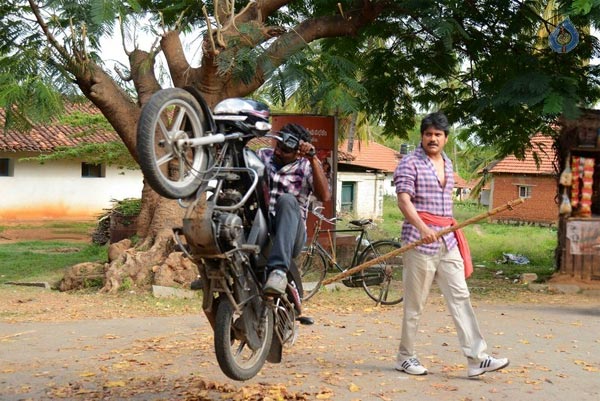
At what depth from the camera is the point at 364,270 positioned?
11828mm

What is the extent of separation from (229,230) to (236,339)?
891 millimetres

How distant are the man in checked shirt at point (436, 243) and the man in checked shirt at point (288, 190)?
1.02 metres

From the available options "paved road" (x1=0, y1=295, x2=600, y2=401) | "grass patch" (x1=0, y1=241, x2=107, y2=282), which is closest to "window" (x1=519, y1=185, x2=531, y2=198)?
"grass patch" (x1=0, y1=241, x2=107, y2=282)

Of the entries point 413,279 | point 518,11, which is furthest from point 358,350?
point 518,11

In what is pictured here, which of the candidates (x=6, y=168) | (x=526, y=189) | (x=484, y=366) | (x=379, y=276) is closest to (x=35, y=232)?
(x=6, y=168)

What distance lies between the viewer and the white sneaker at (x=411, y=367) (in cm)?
666

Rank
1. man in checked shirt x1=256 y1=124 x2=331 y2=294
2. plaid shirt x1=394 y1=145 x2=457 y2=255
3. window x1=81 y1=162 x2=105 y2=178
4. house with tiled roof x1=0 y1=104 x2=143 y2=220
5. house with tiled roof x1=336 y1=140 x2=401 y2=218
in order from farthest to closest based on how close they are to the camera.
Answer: house with tiled roof x1=336 y1=140 x2=401 y2=218 → window x1=81 y1=162 x2=105 y2=178 → house with tiled roof x1=0 y1=104 x2=143 y2=220 → plaid shirt x1=394 y1=145 x2=457 y2=255 → man in checked shirt x1=256 y1=124 x2=331 y2=294

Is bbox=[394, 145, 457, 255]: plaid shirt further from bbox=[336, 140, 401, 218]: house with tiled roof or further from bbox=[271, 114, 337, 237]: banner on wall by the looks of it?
bbox=[336, 140, 401, 218]: house with tiled roof

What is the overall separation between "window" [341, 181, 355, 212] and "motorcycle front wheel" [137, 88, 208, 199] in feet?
122

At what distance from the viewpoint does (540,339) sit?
864 centimetres

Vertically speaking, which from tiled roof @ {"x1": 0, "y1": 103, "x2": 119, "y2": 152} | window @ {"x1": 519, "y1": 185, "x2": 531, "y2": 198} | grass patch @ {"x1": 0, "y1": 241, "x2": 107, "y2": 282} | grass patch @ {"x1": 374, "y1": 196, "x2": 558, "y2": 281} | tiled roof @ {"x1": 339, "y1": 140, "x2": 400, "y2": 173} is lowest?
grass patch @ {"x1": 0, "y1": 241, "x2": 107, "y2": 282}

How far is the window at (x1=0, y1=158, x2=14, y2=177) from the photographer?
30.2 meters

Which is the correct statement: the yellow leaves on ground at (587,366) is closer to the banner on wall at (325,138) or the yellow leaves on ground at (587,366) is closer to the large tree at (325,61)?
the large tree at (325,61)

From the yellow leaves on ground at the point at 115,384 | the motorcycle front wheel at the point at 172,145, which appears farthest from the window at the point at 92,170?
the motorcycle front wheel at the point at 172,145
